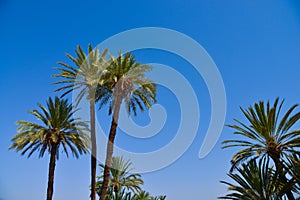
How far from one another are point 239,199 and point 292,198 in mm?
3658

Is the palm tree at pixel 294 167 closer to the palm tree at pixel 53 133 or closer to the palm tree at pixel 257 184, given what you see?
the palm tree at pixel 257 184

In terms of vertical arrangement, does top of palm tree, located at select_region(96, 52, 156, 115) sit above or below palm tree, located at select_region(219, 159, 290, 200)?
above

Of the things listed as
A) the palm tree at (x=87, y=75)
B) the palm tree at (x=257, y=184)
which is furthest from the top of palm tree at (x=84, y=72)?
the palm tree at (x=257, y=184)

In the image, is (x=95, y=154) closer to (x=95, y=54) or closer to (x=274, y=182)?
(x=95, y=54)

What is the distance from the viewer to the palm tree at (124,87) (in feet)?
81.0

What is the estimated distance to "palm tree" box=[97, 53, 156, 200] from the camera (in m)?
24.7

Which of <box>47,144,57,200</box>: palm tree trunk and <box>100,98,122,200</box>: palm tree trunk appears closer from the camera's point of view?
<box>100,98,122,200</box>: palm tree trunk

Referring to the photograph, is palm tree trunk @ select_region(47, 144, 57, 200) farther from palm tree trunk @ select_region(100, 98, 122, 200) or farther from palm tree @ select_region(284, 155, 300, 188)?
palm tree @ select_region(284, 155, 300, 188)

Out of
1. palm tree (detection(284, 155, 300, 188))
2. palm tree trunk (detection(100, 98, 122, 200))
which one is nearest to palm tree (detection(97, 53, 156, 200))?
palm tree trunk (detection(100, 98, 122, 200))

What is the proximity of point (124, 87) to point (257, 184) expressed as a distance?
1269 centimetres

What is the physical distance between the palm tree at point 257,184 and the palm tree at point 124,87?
31.0 feet

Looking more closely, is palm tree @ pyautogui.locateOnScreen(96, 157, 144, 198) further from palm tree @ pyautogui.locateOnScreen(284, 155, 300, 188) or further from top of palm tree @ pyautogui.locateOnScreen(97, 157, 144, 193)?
palm tree @ pyautogui.locateOnScreen(284, 155, 300, 188)

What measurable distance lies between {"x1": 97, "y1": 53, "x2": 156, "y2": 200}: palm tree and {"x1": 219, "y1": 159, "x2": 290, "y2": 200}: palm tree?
Result: 9436 millimetres

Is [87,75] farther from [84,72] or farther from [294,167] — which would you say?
[294,167]
